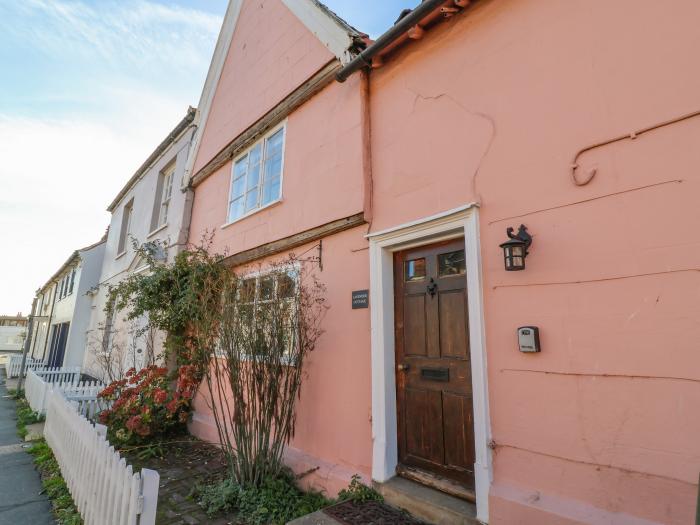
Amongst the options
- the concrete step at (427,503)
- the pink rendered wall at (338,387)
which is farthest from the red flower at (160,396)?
the concrete step at (427,503)

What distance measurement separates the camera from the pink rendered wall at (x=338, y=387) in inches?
162

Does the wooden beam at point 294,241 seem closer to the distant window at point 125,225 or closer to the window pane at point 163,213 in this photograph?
the window pane at point 163,213

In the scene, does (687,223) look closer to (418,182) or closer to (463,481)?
(418,182)

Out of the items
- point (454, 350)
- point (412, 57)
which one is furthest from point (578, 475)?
point (412, 57)

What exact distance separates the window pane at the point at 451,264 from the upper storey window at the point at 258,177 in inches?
131

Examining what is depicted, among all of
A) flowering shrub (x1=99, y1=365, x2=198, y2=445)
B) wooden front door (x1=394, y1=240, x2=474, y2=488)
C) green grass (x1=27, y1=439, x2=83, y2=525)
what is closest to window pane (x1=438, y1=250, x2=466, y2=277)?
wooden front door (x1=394, y1=240, x2=474, y2=488)

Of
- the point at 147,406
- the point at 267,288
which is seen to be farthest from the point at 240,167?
the point at 147,406

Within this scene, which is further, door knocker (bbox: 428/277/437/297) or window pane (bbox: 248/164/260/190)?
window pane (bbox: 248/164/260/190)

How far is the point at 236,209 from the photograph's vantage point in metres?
7.41

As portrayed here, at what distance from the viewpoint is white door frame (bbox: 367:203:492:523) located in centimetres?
311

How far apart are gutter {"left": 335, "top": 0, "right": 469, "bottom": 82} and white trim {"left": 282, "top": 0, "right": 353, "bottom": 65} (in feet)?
1.09

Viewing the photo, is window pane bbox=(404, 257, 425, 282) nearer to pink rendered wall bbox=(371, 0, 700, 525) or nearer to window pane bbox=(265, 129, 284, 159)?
pink rendered wall bbox=(371, 0, 700, 525)

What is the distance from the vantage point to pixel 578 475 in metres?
2.59

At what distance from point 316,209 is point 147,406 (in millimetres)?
4604
